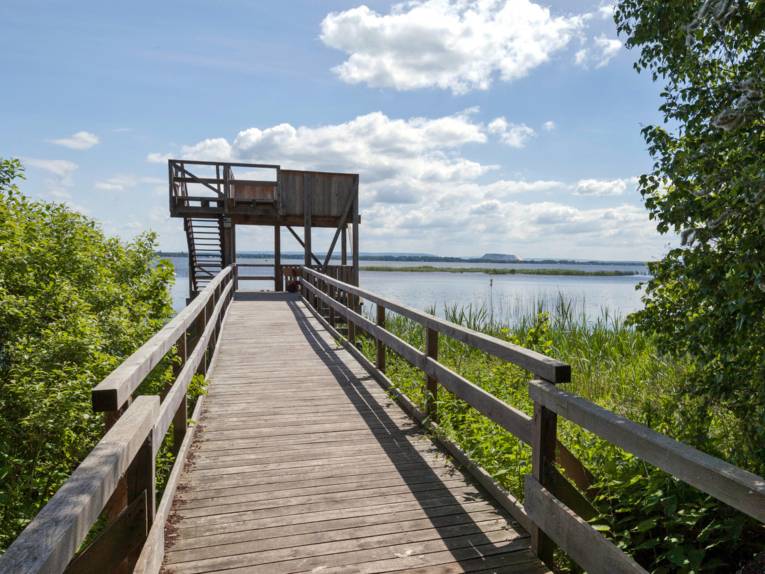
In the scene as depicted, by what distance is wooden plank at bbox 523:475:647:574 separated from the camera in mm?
2080

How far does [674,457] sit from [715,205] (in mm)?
2074

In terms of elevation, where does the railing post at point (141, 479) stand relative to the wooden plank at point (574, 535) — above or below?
above

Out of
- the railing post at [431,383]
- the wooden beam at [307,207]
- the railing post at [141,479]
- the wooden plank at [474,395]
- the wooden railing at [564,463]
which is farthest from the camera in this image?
the wooden beam at [307,207]

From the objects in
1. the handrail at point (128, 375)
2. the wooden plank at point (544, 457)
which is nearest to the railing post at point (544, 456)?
the wooden plank at point (544, 457)

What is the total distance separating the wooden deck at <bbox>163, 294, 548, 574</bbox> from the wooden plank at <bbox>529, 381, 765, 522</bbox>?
89cm

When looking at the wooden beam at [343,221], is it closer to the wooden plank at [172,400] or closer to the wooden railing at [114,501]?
the wooden plank at [172,400]

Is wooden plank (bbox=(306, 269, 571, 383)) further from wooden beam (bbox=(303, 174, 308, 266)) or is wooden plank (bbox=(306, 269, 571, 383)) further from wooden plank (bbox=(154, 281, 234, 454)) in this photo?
wooden beam (bbox=(303, 174, 308, 266))

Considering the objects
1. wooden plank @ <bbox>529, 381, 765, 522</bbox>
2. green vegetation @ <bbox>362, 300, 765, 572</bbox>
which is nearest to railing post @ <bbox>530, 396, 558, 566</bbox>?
wooden plank @ <bbox>529, 381, 765, 522</bbox>

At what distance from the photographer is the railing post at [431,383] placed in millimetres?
4578

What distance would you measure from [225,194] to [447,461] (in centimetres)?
1521

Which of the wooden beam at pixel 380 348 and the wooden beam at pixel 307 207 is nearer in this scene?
the wooden beam at pixel 380 348

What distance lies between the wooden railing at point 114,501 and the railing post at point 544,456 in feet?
6.06

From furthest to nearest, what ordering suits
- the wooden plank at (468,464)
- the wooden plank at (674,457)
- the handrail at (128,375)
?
the wooden plank at (468,464), the handrail at (128,375), the wooden plank at (674,457)

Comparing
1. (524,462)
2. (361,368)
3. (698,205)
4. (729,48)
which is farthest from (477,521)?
(361,368)
